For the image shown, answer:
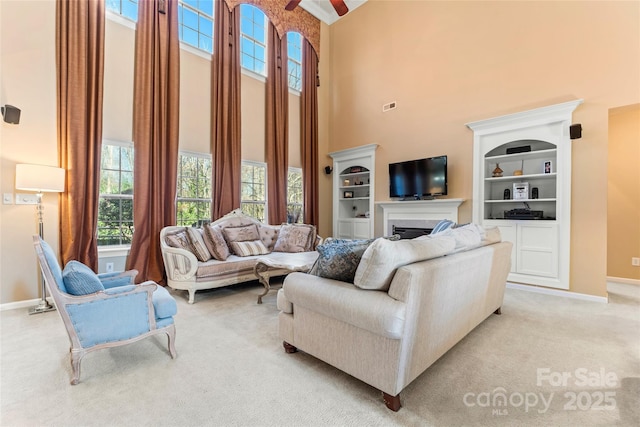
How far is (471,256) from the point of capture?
81.7 inches

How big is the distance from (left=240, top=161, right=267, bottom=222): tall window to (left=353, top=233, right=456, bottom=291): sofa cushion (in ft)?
13.4

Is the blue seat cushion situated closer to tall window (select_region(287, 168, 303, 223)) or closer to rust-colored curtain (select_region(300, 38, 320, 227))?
tall window (select_region(287, 168, 303, 223))

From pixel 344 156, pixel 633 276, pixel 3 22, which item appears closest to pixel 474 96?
pixel 344 156

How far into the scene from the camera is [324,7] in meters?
6.51

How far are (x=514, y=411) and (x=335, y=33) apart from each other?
24.7ft

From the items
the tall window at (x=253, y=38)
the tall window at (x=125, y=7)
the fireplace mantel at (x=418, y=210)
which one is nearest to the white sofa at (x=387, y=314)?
the fireplace mantel at (x=418, y=210)

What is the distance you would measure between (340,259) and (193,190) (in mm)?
3715

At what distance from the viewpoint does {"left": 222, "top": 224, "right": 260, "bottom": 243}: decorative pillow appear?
4.34 m

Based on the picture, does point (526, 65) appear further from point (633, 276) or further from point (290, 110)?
point (290, 110)

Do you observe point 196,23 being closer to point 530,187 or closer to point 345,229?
point 345,229

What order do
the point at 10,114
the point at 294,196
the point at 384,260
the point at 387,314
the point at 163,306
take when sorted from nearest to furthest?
1. the point at 387,314
2. the point at 384,260
3. the point at 163,306
4. the point at 10,114
5. the point at 294,196

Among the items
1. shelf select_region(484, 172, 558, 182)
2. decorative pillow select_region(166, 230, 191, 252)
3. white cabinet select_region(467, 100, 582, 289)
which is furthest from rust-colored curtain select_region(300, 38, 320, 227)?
shelf select_region(484, 172, 558, 182)

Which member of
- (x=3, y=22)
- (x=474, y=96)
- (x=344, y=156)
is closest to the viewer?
(x=3, y=22)

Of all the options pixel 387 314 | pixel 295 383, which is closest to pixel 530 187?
pixel 387 314
